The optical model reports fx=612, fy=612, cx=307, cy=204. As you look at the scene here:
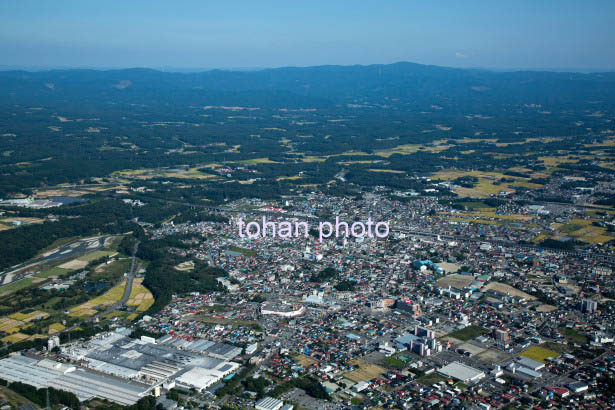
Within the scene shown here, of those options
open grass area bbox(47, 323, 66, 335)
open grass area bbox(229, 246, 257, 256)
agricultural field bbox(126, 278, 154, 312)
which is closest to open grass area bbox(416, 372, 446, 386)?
agricultural field bbox(126, 278, 154, 312)

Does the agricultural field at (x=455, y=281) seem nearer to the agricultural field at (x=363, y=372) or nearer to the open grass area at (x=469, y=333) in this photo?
the open grass area at (x=469, y=333)

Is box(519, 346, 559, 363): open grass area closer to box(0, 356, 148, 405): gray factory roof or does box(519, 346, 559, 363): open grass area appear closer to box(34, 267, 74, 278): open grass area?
box(0, 356, 148, 405): gray factory roof

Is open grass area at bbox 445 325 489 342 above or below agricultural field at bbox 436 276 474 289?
below

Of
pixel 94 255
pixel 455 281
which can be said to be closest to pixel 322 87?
pixel 94 255

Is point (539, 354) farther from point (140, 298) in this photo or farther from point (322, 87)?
point (322, 87)

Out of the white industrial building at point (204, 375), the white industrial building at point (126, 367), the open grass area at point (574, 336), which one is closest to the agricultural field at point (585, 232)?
the open grass area at point (574, 336)

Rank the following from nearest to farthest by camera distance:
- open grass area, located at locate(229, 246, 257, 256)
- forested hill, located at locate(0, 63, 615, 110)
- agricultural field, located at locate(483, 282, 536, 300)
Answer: agricultural field, located at locate(483, 282, 536, 300) < open grass area, located at locate(229, 246, 257, 256) < forested hill, located at locate(0, 63, 615, 110)
